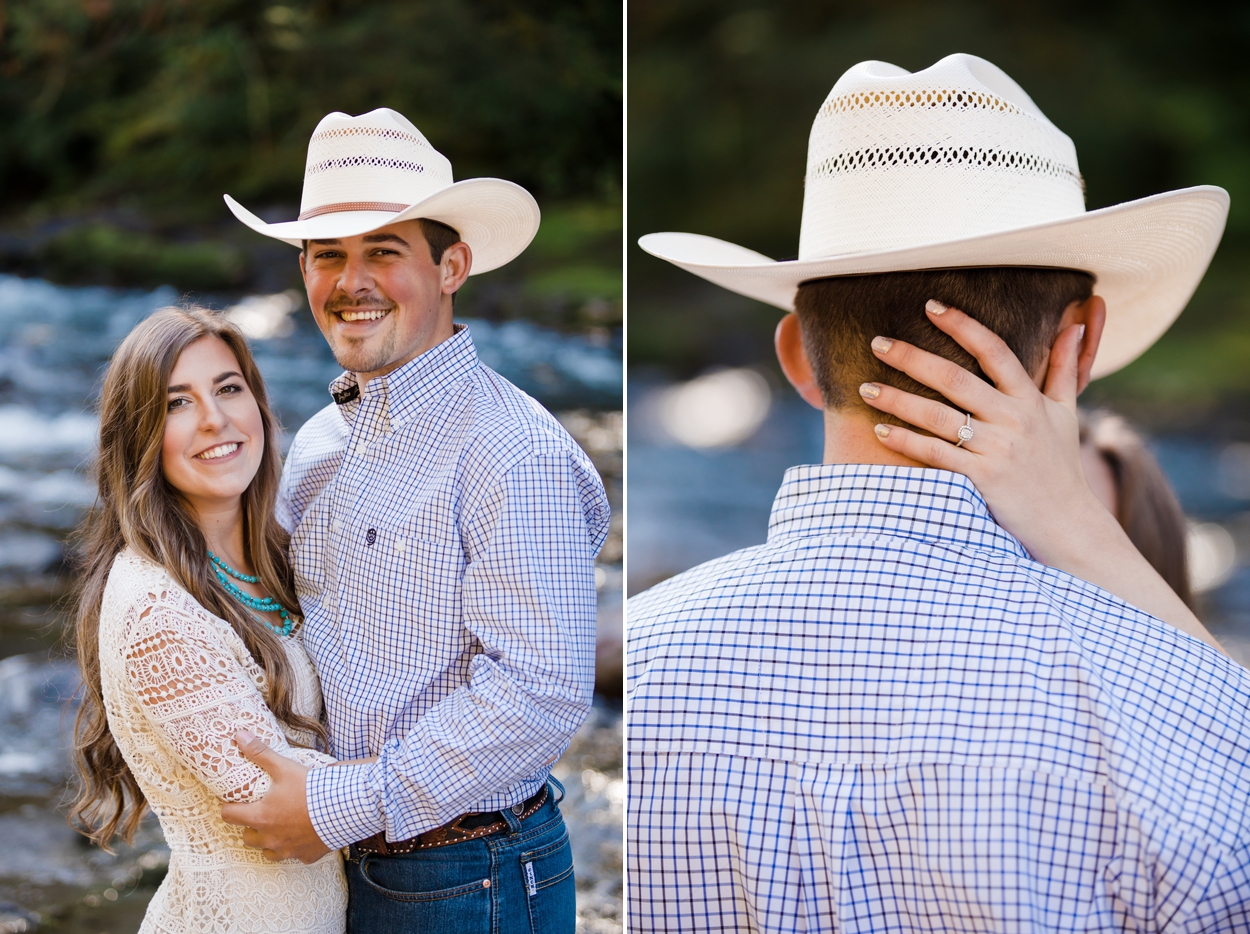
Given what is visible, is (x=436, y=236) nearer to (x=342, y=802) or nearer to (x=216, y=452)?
(x=216, y=452)

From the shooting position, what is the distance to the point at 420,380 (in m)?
1.44

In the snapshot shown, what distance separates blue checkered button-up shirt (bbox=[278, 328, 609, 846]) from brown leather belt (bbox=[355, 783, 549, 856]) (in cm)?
3

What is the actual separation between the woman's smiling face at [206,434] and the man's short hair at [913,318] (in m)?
0.76

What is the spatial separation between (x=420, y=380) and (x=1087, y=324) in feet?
2.63

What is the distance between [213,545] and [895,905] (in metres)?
0.95

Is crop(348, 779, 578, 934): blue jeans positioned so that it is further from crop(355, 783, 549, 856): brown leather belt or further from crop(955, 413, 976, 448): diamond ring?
crop(955, 413, 976, 448): diamond ring

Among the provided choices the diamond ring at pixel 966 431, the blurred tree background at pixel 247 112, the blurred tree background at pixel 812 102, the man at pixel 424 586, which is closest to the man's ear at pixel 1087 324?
the diamond ring at pixel 966 431

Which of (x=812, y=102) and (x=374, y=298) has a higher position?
(x=812, y=102)

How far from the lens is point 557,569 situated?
1338 millimetres

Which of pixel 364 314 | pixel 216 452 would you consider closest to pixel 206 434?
pixel 216 452

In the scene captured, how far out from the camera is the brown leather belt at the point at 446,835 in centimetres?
135

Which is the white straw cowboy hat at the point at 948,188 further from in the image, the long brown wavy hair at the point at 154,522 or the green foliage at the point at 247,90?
the green foliage at the point at 247,90

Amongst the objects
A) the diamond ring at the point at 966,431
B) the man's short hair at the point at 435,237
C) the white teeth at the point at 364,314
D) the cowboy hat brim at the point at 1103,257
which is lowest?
the diamond ring at the point at 966,431

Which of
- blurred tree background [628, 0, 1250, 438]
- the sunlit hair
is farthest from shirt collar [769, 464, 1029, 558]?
blurred tree background [628, 0, 1250, 438]
